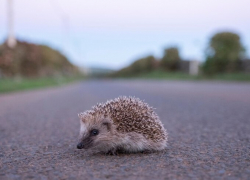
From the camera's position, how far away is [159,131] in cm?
466

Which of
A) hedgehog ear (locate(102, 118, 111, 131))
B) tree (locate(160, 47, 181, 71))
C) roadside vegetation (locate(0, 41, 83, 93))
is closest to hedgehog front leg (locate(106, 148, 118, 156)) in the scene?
hedgehog ear (locate(102, 118, 111, 131))

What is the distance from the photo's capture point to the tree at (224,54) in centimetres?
3722

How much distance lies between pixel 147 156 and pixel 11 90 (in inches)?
620

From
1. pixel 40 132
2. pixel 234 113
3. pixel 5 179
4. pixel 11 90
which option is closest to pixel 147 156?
pixel 5 179

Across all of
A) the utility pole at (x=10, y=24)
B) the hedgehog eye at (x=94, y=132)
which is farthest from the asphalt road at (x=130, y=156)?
the utility pole at (x=10, y=24)

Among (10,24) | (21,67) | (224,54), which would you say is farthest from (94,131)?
(224,54)

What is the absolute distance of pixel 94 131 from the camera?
15.0 feet

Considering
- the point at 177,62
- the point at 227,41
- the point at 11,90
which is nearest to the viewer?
the point at 11,90

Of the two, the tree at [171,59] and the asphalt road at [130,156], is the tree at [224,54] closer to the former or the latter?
the tree at [171,59]

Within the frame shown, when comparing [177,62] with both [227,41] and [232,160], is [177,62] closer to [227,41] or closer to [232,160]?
[227,41]

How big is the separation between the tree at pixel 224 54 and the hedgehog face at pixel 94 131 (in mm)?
34445

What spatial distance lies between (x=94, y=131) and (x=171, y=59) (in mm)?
58497

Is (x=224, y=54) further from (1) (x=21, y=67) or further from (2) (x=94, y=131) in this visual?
(2) (x=94, y=131)

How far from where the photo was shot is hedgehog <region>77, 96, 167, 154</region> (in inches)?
175
